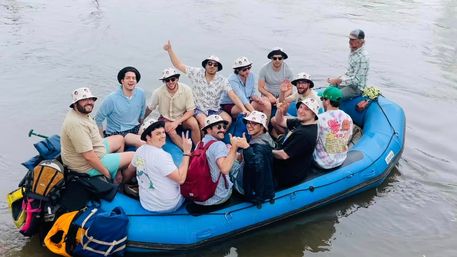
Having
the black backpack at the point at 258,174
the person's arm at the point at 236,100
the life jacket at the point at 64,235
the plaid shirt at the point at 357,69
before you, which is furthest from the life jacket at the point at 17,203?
the plaid shirt at the point at 357,69

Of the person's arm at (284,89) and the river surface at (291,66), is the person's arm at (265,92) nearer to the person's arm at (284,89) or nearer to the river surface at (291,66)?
the person's arm at (284,89)

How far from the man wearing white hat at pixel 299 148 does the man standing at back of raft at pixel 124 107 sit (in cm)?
194

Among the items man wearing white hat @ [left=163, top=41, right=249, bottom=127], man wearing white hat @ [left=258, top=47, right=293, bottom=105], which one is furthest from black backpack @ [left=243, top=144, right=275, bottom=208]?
man wearing white hat @ [left=258, top=47, right=293, bottom=105]

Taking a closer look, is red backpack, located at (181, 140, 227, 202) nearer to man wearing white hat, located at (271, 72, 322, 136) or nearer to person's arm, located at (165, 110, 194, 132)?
person's arm, located at (165, 110, 194, 132)

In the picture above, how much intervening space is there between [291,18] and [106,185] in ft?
47.5

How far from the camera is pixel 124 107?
5887 mm

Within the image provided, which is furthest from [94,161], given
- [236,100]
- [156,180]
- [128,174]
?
[236,100]

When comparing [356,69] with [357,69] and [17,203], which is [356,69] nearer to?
[357,69]

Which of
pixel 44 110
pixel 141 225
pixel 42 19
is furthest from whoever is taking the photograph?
pixel 42 19

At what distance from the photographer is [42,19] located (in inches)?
622

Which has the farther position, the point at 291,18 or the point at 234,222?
the point at 291,18

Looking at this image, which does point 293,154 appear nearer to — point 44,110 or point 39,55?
point 44,110

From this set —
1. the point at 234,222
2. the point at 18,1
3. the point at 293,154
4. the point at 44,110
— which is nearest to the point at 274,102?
the point at 293,154

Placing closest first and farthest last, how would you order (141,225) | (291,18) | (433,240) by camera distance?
(141,225) → (433,240) → (291,18)
